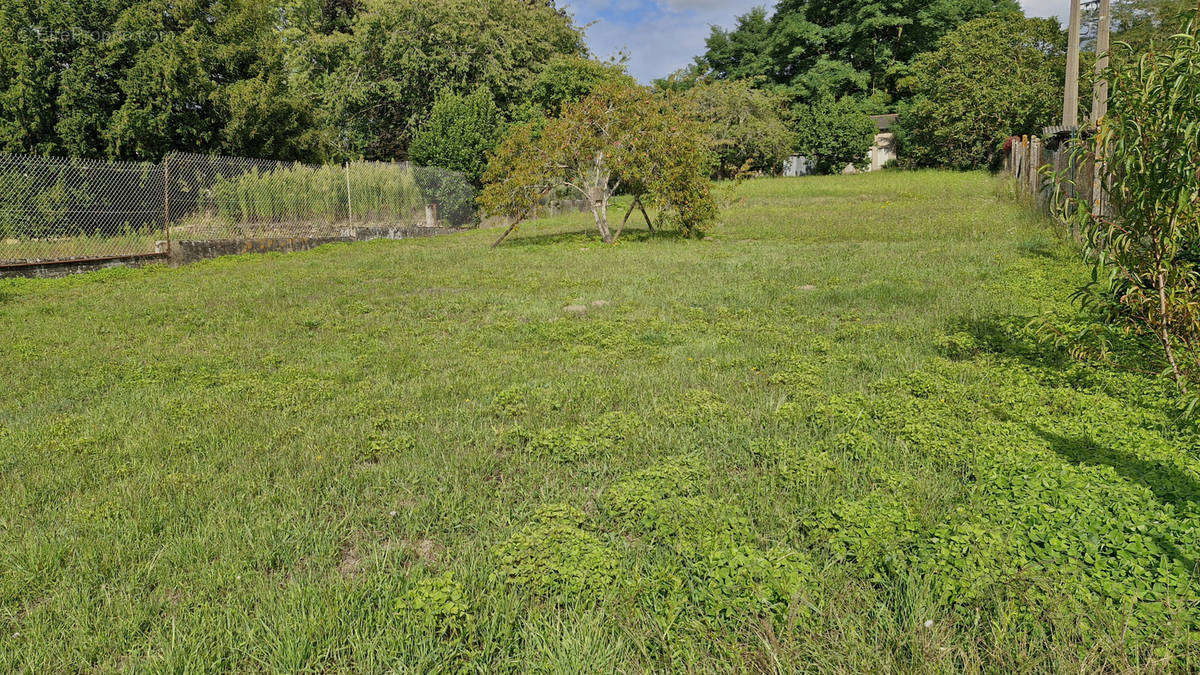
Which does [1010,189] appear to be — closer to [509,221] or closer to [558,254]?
[558,254]

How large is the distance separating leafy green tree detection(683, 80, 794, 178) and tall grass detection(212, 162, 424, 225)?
2200cm

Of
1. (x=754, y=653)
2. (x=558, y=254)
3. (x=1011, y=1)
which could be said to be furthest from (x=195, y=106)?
(x=1011, y=1)

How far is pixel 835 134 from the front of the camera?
4006 cm

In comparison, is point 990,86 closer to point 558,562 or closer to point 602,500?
point 602,500

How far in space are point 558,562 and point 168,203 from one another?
12750 millimetres

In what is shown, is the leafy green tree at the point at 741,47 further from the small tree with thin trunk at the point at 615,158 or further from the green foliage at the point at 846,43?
the small tree with thin trunk at the point at 615,158

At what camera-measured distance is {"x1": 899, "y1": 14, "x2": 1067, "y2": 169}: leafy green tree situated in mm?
31312

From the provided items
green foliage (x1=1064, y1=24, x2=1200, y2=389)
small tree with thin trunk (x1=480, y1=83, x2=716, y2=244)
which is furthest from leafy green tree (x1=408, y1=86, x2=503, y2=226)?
green foliage (x1=1064, y1=24, x2=1200, y2=389)

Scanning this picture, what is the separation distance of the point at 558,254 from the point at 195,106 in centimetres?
1325

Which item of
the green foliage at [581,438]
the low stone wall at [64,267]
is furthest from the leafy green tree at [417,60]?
the green foliage at [581,438]

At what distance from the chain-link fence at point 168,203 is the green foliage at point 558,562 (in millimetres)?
11593

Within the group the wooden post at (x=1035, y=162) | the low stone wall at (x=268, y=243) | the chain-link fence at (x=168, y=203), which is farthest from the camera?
the wooden post at (x=1035, y=162)

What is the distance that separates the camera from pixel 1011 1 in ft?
151

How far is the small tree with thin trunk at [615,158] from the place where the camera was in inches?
525
